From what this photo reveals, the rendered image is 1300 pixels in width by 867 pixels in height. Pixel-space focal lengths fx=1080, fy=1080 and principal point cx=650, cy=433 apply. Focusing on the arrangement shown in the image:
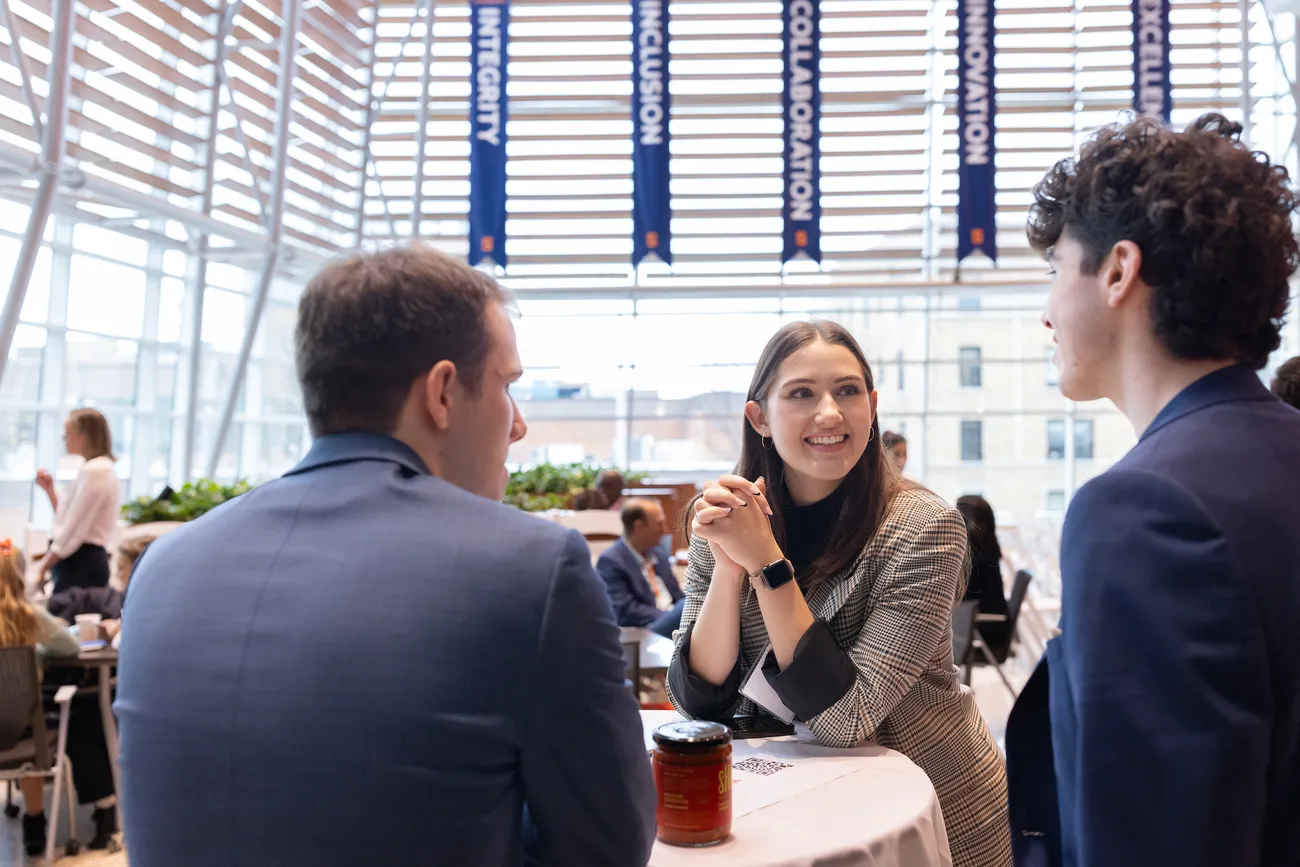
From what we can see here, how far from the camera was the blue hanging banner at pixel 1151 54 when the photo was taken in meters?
12.2

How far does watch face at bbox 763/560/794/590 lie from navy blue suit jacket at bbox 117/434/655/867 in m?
0.79

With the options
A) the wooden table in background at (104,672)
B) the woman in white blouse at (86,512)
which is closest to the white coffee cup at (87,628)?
the wooden table in background at (104,672)

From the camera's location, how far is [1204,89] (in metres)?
14.6

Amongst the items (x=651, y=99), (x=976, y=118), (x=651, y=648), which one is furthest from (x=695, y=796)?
(x=976, y=118)

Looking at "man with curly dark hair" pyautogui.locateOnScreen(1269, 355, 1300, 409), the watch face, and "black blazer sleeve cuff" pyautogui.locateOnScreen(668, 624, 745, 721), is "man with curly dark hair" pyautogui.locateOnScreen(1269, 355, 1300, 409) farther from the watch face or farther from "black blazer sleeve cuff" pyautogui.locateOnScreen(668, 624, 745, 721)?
"black blazer sleeve cuff" pyautogui.locateOnScreen(668, 624, 745, 721)

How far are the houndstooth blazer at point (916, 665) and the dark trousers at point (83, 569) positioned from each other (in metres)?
5.52

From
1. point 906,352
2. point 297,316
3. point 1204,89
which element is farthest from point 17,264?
point 1204,89

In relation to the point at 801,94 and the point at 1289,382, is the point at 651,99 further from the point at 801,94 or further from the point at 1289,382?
the point at 1289,382

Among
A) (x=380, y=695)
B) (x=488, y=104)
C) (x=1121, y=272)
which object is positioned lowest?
(x=380, y=695)

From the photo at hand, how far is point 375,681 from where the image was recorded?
3.61 feet

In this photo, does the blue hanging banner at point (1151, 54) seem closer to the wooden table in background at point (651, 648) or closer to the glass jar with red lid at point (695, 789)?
the wooden table in background at point (651, 648)

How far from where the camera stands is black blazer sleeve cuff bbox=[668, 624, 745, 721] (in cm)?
A: 214

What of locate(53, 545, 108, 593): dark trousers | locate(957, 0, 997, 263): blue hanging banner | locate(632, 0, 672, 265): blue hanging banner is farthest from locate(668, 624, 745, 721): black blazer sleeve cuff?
locate(957, 0, 997, 263): blue hanging banner

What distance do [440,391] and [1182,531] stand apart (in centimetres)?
81
